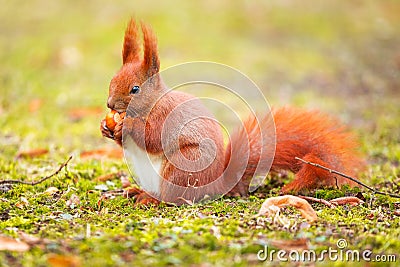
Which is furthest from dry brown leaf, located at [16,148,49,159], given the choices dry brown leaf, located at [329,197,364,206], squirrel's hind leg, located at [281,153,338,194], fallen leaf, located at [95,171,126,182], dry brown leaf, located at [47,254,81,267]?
dry brown leaf, located at [329,197,364,206]

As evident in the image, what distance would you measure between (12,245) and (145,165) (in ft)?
3.39

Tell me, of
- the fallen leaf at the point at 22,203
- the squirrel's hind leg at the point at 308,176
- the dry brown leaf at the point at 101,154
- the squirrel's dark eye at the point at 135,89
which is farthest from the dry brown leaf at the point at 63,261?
the dry brown leaf at the point at 101,154

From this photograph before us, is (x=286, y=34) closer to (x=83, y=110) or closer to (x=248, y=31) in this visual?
(x=248, y=31)

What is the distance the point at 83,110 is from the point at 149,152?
2.82 m

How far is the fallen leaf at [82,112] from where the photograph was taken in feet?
17.4

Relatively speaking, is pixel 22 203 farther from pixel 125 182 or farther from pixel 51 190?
pixel 125 182

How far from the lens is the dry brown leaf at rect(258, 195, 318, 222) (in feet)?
7.98

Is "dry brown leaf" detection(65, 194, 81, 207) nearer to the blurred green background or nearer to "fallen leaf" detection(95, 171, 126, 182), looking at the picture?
"fallen leaf" detection(95, 171, 126, 182)

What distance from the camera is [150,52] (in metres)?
2.83

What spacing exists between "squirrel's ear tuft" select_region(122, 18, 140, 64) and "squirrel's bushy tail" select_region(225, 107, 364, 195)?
31.2 inches

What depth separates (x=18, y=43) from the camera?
862cm

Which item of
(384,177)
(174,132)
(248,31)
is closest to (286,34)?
(248,31)

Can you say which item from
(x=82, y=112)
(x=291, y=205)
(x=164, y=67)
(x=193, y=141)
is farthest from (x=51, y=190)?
(x=164, y=67)

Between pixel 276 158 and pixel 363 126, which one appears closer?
pixel 276 158
